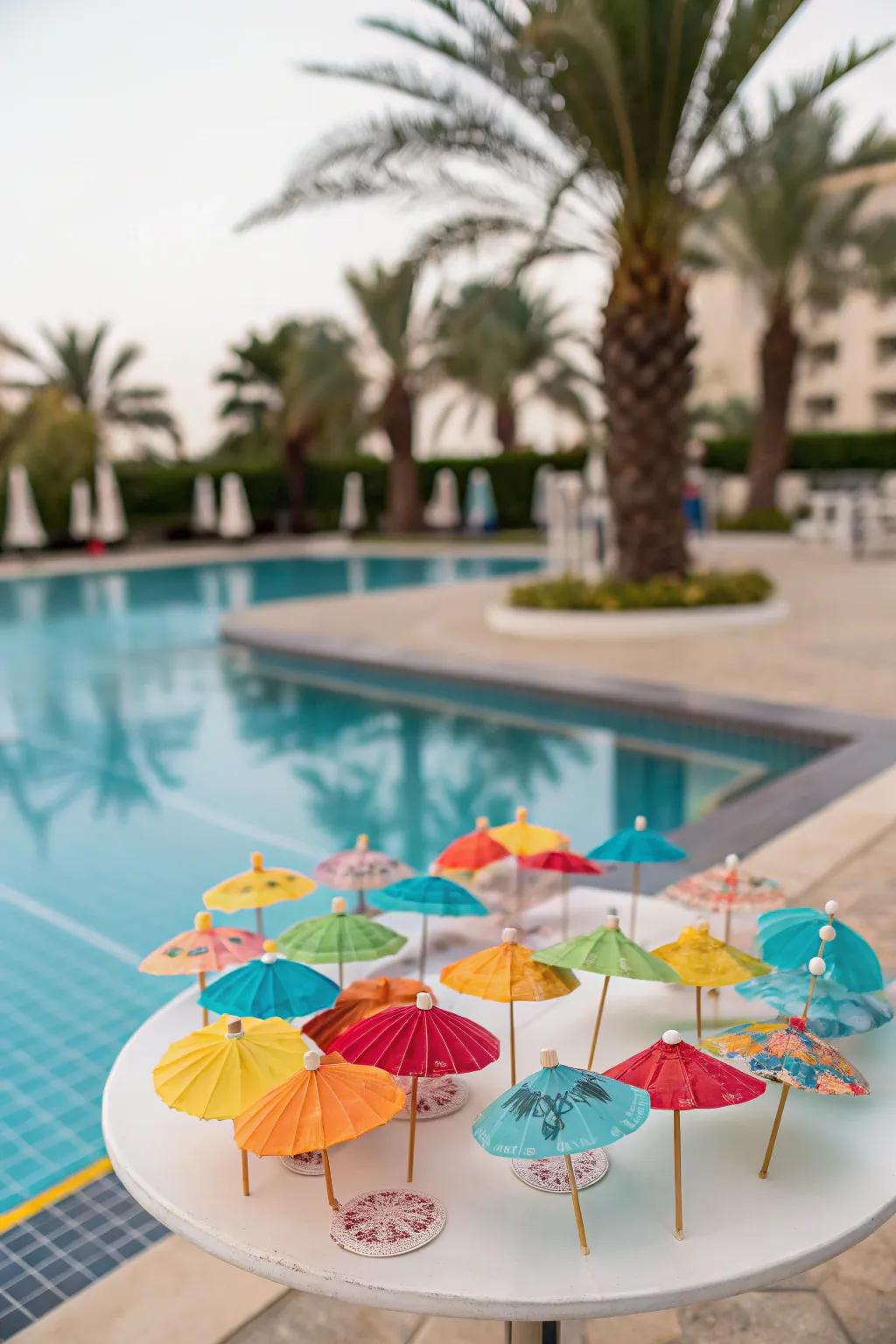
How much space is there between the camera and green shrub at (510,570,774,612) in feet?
43.0

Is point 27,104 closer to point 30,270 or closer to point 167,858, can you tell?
point 30,270

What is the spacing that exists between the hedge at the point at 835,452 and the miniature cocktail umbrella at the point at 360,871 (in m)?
29.2

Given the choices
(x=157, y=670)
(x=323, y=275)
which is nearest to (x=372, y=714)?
(x=157, y=670)

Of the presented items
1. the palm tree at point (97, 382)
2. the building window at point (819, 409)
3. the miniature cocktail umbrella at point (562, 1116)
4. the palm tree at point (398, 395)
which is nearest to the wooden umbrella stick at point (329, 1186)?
the miniature cocktail umbrella at point (562, 1116)

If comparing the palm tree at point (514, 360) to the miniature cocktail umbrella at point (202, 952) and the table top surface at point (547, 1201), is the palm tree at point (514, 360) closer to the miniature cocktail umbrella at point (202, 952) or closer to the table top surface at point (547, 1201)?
the miniature cocktail umbrella at point (202, 952)

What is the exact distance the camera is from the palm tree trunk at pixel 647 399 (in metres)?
12.5

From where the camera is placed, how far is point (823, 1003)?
288cm

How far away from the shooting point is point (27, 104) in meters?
24.1

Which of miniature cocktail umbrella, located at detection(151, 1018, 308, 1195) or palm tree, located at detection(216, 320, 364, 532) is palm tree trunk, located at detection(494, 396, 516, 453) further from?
miniature cocktail umbrella, located at detection(151, 1018, 308, 1195)

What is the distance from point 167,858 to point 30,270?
30.7m

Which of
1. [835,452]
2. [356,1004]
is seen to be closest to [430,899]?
[356,1004]

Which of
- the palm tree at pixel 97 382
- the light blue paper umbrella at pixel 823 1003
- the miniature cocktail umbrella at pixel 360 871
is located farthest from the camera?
the palm tree at pixel 97 382

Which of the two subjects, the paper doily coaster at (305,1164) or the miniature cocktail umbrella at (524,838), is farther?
the miniature cocktail umbrella at (524,838)

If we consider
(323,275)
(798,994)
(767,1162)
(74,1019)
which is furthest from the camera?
(323,275)
